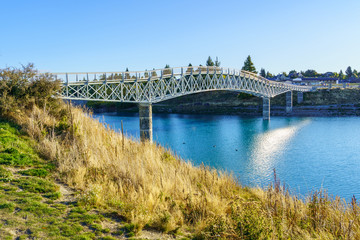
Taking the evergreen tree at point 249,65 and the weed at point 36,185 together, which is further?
the evergreen tree at point 249,65

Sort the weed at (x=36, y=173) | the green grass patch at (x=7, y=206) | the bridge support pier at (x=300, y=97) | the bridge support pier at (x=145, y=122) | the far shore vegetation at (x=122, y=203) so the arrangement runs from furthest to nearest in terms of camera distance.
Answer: the bridge support pier at (x=300, y=97) < the bridge support pier at (x=145, y=122) < the weed at (x=36, y=173) < the green grass patch at (x=7, y=206) < the far shore vegetation at (x=122, y=203)

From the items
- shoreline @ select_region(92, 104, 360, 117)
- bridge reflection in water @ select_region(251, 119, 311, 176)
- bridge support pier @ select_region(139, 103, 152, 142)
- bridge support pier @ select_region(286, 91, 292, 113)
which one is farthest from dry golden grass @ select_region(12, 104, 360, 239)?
bridge support pier @ select_region(286, 91, 292, 113)

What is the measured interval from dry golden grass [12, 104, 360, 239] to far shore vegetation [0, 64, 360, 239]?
0.03 m

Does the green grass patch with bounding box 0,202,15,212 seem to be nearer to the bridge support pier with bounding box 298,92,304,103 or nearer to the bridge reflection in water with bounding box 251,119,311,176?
the bridge reflection in water with bounding box 251,119,311,176

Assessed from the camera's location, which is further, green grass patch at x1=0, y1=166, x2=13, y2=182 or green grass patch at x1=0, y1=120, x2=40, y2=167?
green grass patch at x1=0, y1=120, x2=40, y2=167

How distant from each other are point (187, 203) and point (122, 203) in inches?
86.9

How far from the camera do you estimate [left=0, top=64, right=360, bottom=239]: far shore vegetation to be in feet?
22.4

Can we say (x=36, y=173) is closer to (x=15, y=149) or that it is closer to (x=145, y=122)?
(x=15, y=149)

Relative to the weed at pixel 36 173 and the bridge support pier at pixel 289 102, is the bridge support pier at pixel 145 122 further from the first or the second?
the bridge support pier at pixel 289 102

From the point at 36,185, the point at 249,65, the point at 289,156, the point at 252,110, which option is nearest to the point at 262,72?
the point at 249,65

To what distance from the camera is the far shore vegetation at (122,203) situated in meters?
6.83

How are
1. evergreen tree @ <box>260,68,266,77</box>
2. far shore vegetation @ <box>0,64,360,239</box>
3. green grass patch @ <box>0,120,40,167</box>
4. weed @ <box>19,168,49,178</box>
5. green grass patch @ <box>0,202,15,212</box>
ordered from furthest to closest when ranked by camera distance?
evergreen tree @ <box>260,68,266,77</box>, green grass patch @ <box>0,120,40,167</box>, weed @ <box>19,168,49,178</box>, green grass patch @ <box>0,202,15,212</box>, far shore vegetation @ <box>0,64,360,239</box>

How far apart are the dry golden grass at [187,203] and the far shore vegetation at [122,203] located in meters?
0.03

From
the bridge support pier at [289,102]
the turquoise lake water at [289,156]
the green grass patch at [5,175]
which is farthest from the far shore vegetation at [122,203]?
the bridge support pier at [289,102]
